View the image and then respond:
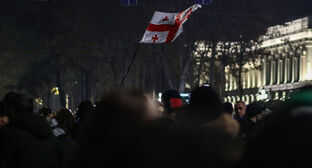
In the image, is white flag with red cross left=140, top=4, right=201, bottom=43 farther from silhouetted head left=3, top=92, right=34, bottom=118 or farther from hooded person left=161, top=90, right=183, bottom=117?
silhouetted head left=3, top=92, right=34, bottom=118

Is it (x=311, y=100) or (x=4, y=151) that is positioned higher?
(x=311, y=100)

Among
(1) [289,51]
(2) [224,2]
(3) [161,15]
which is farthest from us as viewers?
(1) [289,51]

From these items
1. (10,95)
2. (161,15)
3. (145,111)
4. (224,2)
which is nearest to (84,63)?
(224,2)

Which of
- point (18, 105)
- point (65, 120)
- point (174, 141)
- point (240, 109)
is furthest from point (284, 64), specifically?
point (174, 141)

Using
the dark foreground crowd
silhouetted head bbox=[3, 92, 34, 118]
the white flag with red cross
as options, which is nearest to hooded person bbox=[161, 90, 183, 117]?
silhouetted head bbox=[3, 92, 34, 118]

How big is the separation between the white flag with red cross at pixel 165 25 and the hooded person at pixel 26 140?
13.7m

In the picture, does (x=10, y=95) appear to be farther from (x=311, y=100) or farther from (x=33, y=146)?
Answer: (x=311, y=100)

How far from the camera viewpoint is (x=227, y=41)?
183 feet

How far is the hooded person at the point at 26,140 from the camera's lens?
580cm

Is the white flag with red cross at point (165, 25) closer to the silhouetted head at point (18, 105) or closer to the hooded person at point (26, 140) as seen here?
the silhouetted head at point (18, 105)

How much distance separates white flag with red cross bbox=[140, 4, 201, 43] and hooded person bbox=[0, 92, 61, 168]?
44.9ft

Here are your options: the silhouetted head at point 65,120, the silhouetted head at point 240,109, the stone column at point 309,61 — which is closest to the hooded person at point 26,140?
the silhouetted head at point 65,120

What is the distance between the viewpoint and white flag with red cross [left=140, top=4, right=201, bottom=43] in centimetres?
2064

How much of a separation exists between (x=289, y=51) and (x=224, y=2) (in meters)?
55.0
